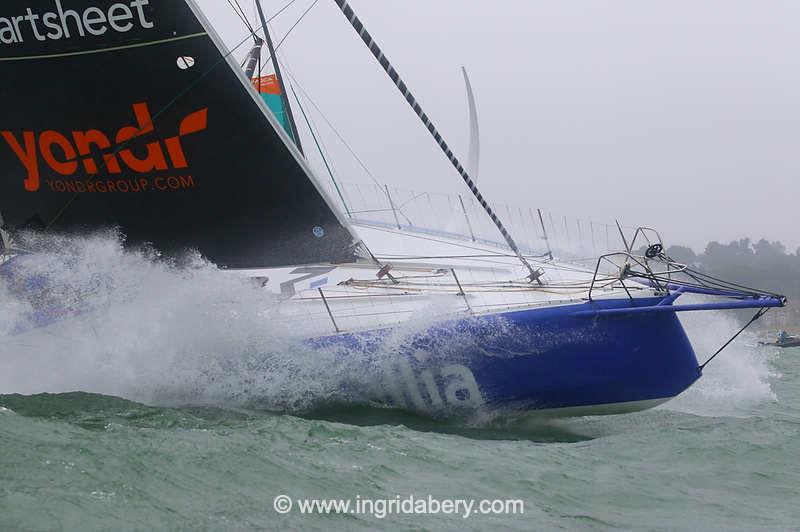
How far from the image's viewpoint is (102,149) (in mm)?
7047

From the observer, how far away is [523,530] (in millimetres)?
3609

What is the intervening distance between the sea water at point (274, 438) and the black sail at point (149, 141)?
1.24 feet

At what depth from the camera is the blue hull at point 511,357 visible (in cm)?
635

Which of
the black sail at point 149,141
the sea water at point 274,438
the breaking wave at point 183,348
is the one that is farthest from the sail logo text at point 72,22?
the breaking wave at point 183,348

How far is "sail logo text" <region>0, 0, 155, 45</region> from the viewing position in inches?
258

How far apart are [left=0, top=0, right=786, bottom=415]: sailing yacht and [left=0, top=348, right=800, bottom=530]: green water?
1.26ft

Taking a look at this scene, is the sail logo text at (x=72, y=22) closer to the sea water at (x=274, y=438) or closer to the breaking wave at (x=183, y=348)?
the sea water at (x=274, y=438)

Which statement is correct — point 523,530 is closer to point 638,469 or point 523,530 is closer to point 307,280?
point 638,469

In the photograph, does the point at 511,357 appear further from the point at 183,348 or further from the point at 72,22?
the point at 72,22

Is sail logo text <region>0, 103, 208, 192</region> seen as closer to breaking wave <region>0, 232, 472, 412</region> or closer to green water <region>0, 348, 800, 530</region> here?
breaking wave <region>0, 232, 472, 412</region>

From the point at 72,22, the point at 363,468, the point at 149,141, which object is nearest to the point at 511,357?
the point at 363,468

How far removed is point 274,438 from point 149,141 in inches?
125

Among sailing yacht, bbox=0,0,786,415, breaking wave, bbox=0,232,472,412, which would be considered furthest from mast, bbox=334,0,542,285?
breaking wave, bbox=0,232,472,412

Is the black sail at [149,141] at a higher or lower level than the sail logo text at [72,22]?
lower
